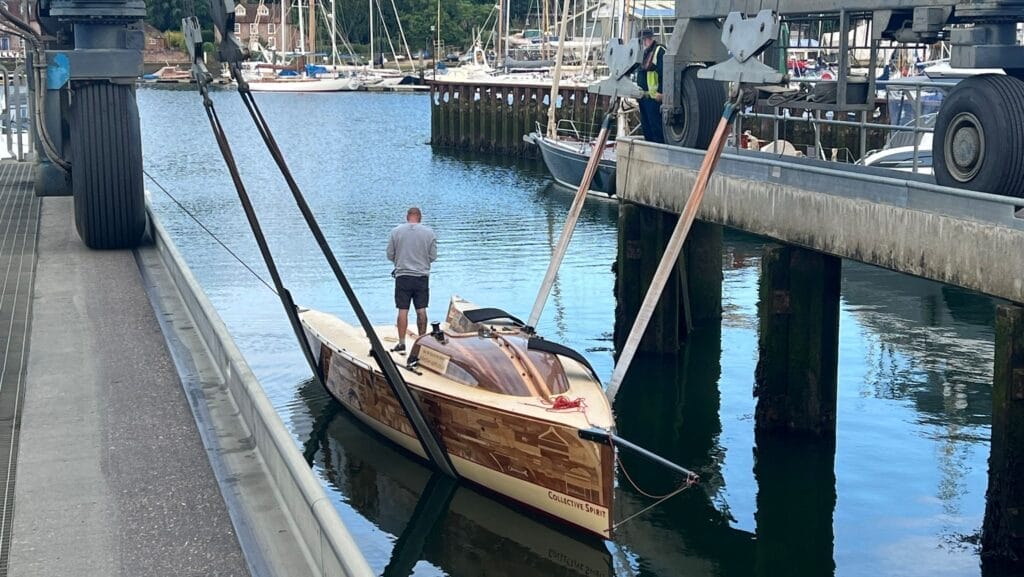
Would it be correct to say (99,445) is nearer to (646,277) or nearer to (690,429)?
(690,429)

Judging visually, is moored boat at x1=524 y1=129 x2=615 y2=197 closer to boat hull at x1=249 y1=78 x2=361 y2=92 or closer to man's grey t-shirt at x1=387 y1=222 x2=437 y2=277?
man's grey t-shirt at x1=387 y1=222 x2=437 y2=277

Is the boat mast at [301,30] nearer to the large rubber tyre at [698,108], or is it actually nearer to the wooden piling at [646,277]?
the wooden piling at [646,277]

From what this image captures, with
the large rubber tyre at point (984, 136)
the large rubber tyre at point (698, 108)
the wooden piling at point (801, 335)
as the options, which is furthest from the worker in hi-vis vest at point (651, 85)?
the large rubber tyre at point (984, 136)

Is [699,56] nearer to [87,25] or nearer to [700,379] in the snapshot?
[700,379]

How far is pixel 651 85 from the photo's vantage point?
21.1m

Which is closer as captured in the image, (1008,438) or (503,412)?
(1008,438)

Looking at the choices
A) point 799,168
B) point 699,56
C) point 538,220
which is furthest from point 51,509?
point 538,220

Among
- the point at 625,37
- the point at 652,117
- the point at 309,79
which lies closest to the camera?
the point at 652,117

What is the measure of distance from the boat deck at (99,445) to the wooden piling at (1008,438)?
676 cm

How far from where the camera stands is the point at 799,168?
51.6 ft

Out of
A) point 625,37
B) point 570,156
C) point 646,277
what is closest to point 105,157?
point 646,277

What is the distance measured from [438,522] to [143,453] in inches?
190

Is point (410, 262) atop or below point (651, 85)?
below

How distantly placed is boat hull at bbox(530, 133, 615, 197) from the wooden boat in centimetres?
2711
